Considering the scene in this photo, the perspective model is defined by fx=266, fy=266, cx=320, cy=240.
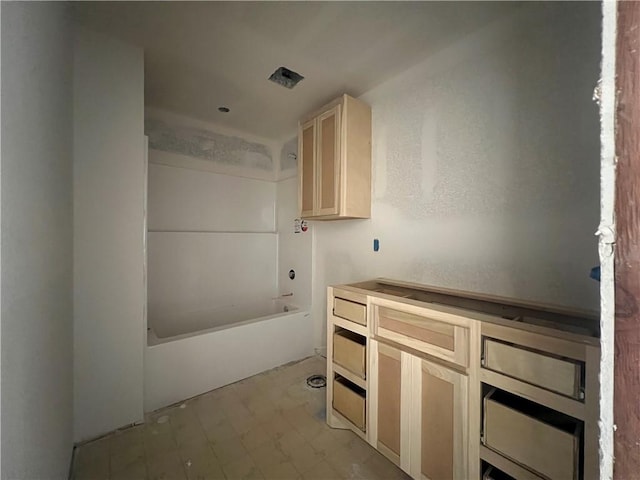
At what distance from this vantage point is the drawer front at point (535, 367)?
88 centimetres

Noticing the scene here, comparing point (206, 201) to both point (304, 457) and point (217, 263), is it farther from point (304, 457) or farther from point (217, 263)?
point (304, 457)

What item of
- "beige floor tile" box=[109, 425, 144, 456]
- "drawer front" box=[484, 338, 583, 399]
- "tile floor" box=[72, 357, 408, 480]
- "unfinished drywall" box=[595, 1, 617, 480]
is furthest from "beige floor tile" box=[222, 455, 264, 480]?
"unfinished drywall" box=[595, 1, 617, 480]

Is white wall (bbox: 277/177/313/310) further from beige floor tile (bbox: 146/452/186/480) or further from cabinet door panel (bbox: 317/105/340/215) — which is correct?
beige floor tile (bbox: 146/452/186/480)

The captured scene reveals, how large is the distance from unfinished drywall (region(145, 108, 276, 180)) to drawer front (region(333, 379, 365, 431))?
8.15ft

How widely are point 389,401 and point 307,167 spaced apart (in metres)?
1.76

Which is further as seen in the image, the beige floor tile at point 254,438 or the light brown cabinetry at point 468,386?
the beige floor tile at point 254,438

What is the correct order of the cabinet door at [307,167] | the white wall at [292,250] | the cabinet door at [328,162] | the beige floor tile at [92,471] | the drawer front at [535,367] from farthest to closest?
the white wall at [292,250]
the cabinet door at [307,167]
the cabinet door at [328,162]
the beige floor tile at [92,471]
the drawer front at [535,367]

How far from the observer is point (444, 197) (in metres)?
1.69

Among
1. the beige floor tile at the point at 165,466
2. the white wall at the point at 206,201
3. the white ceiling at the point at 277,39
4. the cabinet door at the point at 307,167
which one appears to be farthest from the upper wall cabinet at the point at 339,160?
the beige floor tile at the point at 165,466

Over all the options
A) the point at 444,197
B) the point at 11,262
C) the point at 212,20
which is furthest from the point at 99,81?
the point at 444,197

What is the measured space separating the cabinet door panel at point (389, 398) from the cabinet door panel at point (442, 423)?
0.42ft

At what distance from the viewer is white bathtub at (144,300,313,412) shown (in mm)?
1881

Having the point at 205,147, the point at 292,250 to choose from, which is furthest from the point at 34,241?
the point at 292,250

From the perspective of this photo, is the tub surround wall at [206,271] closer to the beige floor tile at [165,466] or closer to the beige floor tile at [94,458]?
the beige floor tile at [94,458]
